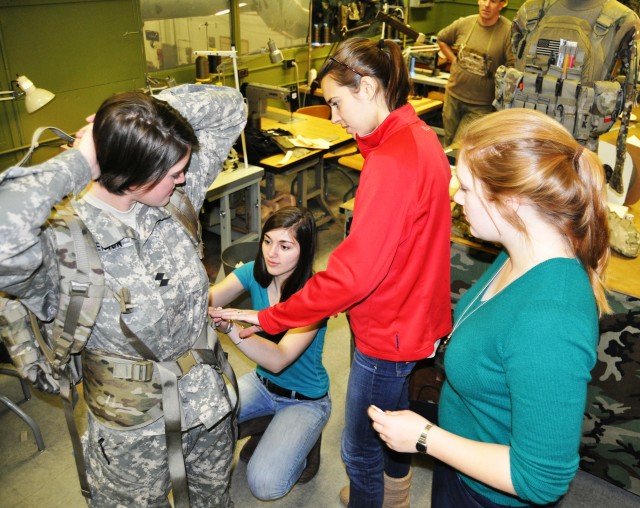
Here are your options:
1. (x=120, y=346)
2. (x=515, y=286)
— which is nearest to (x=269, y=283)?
(x=120, y=346)

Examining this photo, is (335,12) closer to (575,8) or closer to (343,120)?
(575,8)

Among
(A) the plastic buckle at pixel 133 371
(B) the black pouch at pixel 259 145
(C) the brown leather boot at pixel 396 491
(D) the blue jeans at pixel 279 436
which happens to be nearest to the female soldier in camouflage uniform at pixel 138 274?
(A) the plastic buckle at pixel 133 371

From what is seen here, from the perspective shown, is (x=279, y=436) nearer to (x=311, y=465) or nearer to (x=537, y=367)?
(x=311, y=465)

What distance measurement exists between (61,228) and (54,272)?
0.10 metres

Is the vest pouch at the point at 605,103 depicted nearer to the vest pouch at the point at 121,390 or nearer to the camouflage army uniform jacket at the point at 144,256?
the camouflage army uniform jacket at the point at 144,256

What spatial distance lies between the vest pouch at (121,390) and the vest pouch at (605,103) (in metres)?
2.89

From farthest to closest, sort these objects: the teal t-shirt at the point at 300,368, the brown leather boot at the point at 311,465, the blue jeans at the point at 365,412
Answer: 1. the brown leather boot at the point at 311,465
2. the teal t-shirt at the point at 300,368
3. the blue jeans at the point at 365,412

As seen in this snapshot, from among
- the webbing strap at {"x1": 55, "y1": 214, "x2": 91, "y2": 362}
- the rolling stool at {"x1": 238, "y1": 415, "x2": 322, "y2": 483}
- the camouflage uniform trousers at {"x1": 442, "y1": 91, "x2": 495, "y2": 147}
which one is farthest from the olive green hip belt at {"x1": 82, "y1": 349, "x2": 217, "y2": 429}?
the camouflage uniform trousers at {"x1": 442, "y1": 91, "x2": 495, "y2": 147}

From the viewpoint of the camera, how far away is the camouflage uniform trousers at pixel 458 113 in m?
5.04

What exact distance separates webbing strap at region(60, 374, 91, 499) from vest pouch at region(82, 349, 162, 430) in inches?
2.0

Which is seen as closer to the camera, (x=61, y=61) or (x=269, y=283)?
(x=269, y=283)

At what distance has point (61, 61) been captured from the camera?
3.82m

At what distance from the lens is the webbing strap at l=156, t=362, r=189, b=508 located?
4.96ft

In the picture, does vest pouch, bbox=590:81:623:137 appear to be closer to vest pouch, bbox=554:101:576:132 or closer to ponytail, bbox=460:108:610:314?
vest pouch, bbox=554:101:576:132
